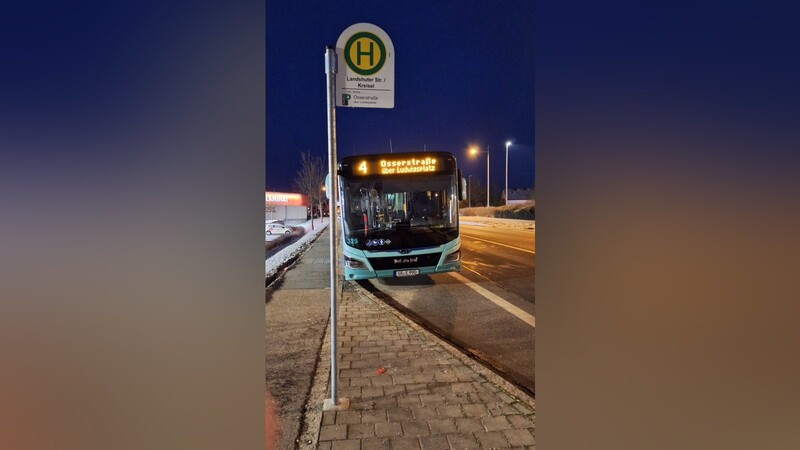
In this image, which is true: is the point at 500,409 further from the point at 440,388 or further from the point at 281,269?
the point at 281,269

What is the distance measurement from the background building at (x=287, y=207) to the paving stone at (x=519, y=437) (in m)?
28.1

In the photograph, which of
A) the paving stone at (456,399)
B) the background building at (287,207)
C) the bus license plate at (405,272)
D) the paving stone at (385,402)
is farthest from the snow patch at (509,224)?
the paving stone at (385,402)

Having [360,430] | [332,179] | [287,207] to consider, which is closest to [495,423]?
[360,430]

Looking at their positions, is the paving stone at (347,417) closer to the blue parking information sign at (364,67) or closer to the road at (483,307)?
the road at (483,307)

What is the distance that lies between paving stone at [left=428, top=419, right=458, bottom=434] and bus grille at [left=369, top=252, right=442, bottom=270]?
6161 mm

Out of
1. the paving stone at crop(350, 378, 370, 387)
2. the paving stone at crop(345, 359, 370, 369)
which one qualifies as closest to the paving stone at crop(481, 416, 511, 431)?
the paving stone at crop(350, 378, 370, 387)

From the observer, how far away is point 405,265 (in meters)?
9.45

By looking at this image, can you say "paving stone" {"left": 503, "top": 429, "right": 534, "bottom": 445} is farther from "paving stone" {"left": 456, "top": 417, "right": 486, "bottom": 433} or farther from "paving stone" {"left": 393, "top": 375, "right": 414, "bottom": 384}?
"paving stone" {"left": 393, "top": 375, "right": 414, "bottom": 384}

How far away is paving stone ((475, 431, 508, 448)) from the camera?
295cm

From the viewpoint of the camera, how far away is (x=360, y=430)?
3170 millimetres

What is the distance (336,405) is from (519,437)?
143 cm
